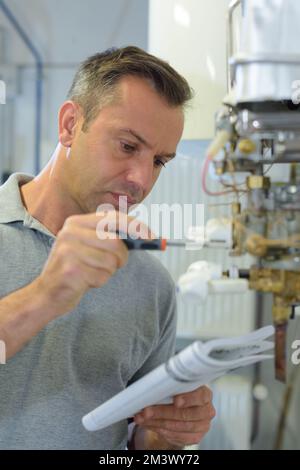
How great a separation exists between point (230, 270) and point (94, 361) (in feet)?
1.23

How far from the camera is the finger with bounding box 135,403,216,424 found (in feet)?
2.59

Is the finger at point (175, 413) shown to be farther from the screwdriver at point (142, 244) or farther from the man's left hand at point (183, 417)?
the screwdriver at point (142, 244)

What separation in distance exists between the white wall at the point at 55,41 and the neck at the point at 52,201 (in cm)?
95

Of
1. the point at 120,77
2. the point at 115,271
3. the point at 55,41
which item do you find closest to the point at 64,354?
the point at 115,271

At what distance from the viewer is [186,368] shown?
54cm

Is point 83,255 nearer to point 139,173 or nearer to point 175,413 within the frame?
point 139,173

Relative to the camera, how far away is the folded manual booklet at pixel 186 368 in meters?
0.53

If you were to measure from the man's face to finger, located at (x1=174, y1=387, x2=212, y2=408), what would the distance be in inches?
12.5

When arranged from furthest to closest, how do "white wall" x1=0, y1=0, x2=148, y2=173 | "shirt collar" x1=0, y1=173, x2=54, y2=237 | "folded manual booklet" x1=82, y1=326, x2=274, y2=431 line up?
"white wall" x1=0, y1=0, x2=148, y2=173
"shirt collar" x1=0, y1=173, x2=54, y2=237
"folded manual booklet" x1=82, y1=326, x2=274, y2=431

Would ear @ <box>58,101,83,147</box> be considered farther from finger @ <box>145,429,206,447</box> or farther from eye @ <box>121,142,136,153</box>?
finger @ <box>145,429,206,447</box>

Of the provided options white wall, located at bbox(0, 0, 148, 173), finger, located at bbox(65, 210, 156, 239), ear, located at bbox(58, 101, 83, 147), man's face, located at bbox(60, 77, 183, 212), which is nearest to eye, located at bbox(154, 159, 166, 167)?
man's face, located at bbox(60, 77, 183, 212)

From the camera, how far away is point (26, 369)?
81cm

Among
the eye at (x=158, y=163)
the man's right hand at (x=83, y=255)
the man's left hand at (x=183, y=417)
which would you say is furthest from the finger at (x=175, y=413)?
the eye at (x=158, y=163)

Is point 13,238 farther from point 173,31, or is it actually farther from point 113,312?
point 173,31
